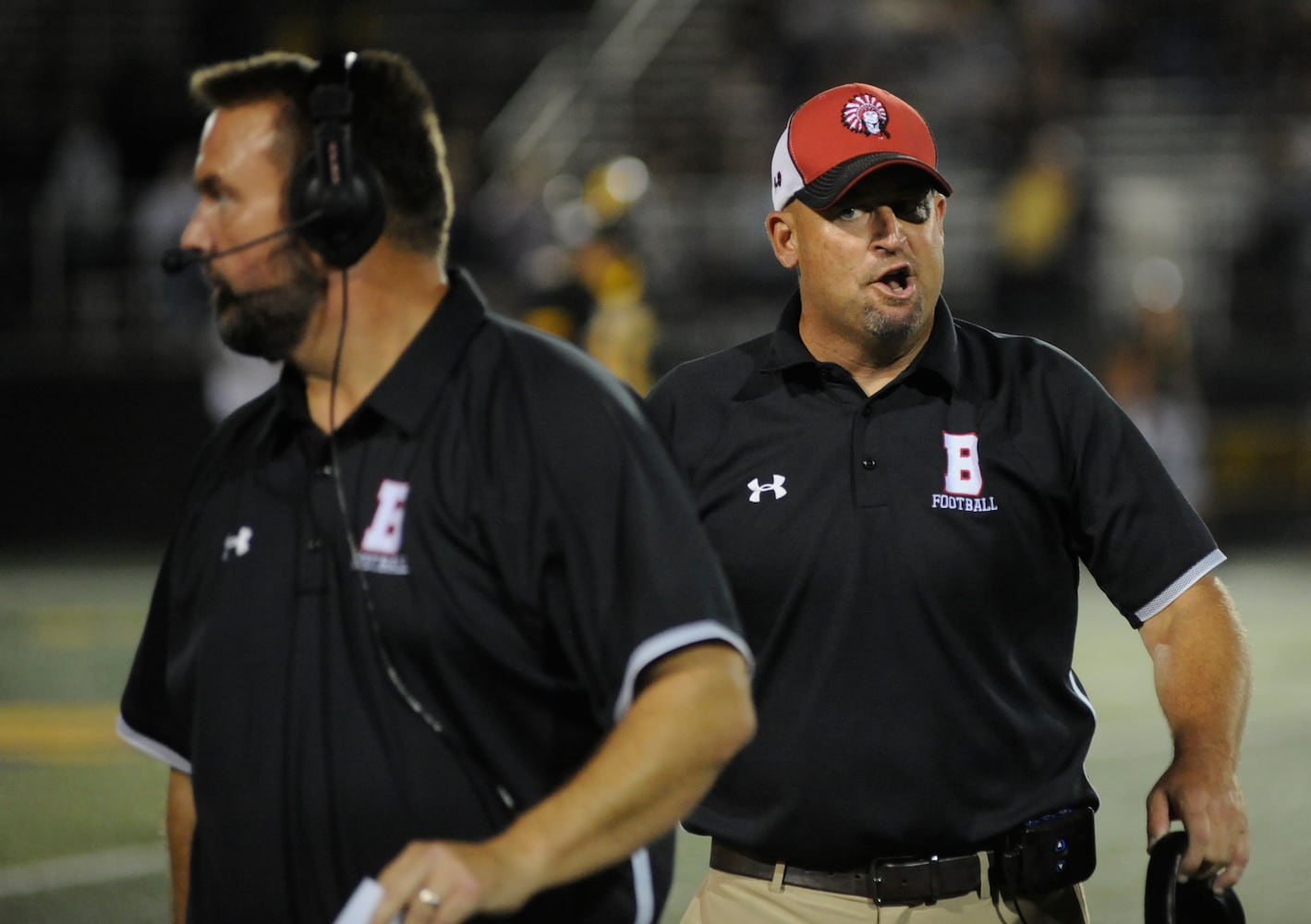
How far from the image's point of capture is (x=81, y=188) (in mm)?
16781

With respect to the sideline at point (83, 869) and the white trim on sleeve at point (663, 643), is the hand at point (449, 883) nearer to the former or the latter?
the white trim on sleeve at point (663, 643)

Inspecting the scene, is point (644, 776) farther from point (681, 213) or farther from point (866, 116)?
point (681, 213)

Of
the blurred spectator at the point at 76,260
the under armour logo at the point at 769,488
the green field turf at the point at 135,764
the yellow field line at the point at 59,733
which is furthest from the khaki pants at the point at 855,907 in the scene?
the blurred spectator at the point at 76,260

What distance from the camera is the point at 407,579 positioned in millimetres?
2320

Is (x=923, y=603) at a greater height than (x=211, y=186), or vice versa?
(x=211, y=186)

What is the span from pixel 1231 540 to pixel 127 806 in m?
11.3

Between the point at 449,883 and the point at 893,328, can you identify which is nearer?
the point at 449,883

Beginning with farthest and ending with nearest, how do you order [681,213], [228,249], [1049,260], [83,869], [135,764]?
[681,213]
[1049,260]
[135,764]
[83,869]
[228,249]

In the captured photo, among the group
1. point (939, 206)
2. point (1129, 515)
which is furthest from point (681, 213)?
point (1129, 515)

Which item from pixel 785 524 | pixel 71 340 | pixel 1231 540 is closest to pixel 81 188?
pixel 71 340

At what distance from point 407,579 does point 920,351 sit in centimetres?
157

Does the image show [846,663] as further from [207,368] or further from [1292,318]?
[1292,318]

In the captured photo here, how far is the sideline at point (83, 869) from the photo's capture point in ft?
20.3

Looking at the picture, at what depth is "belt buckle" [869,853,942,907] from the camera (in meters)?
3.34
